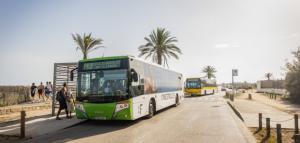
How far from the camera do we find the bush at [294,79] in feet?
103

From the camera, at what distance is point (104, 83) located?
11.7 metres

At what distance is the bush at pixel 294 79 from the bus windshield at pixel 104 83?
26067mm

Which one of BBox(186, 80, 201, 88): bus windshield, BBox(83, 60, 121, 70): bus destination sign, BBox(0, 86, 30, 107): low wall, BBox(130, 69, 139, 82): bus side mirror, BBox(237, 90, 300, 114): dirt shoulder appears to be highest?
BBox(83, 60, 121, 70): bus destination sign

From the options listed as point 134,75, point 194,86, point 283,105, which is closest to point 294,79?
point 283,105

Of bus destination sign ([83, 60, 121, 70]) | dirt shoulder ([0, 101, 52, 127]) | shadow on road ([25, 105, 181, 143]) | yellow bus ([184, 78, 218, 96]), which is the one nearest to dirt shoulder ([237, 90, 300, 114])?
yellow bus ([184, 78, 218, 96])

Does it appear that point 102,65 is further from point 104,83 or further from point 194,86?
point 194,86

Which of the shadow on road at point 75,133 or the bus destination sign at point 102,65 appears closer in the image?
the shadow on road at point 75,133

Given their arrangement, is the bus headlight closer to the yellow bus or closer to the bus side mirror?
the bus side mirror

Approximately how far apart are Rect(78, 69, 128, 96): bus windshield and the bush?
26.1 meters

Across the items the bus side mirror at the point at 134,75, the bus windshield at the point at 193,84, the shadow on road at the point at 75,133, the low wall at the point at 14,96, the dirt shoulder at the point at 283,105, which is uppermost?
the bus side mirror at the point at 134,75

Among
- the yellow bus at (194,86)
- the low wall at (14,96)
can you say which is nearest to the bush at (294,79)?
the yellow bus at (194,86)

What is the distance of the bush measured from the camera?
31516 mm

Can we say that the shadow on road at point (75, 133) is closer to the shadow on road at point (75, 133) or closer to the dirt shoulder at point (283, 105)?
the shadow on road at point (75, 133)

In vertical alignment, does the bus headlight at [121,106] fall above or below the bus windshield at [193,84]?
below
